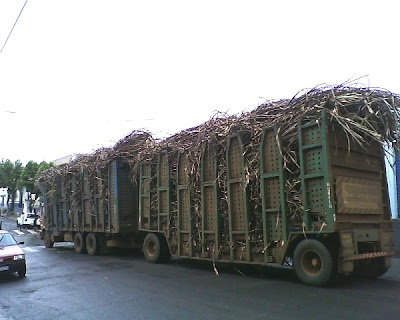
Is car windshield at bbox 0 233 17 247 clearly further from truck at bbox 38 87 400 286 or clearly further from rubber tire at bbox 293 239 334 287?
rubber tire at bbox 293 239 334 287

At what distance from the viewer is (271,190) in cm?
919

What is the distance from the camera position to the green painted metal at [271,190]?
348 inches

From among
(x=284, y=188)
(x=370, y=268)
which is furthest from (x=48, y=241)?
(x=370, y=268)

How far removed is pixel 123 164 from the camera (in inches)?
601

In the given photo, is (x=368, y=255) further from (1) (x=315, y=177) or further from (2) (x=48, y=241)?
(2) (x=48, y=241)

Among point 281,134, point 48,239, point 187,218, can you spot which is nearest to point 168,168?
point 187,218

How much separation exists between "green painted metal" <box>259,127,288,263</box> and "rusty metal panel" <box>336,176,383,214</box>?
122 cm

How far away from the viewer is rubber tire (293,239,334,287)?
7.85m

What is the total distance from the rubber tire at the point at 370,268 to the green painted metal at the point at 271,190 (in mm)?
2030

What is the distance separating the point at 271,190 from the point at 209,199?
90.9 inches

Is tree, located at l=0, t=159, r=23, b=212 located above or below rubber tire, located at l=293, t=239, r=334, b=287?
above

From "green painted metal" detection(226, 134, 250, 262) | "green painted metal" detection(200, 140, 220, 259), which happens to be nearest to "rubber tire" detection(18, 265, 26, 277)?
"green painted metal" detection(200, 140, 220, 259)

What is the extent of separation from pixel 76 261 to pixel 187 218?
17.6 ft

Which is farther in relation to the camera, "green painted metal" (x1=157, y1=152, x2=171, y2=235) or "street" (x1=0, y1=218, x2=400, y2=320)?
"green painted metal" (x1=157, y1=152, x2=171, y2=235)
